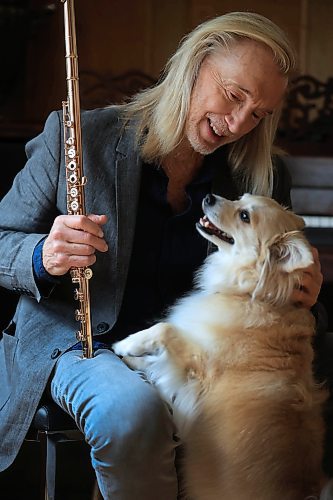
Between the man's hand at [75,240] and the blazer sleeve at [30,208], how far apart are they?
0.12 meters

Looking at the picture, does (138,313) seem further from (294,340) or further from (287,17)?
(287,17)

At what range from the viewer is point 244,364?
1874 mm

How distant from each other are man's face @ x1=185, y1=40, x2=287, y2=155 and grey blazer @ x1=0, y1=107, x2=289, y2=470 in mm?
171

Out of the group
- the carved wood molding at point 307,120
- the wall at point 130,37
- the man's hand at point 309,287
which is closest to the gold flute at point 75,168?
the man's hand at point 309,287

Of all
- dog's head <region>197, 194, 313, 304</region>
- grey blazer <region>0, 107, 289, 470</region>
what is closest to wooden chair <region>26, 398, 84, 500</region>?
grey blazer <region>0, 107, 289, 470</region>

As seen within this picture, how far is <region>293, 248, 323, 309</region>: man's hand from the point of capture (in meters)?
1.95

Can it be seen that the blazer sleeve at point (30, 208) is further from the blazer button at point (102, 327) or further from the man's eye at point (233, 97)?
the man's eye at point (233, 97)

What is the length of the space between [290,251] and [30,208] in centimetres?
60

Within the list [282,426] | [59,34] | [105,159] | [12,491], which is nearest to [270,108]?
[105,159]

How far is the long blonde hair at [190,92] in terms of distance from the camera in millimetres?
1963

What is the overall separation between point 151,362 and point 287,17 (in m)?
2.64

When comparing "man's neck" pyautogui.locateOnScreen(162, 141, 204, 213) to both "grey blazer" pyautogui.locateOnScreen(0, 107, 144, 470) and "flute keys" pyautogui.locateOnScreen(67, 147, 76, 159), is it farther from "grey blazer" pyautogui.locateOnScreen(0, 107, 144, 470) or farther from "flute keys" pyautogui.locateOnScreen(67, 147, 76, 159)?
"flute keys" pyautogui.locateOnScreen(67, 147, 76, 159)

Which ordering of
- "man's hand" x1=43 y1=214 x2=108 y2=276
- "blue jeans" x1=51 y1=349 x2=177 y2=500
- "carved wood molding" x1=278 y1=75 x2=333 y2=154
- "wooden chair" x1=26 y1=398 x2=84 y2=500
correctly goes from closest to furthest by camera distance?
"blue jeans" x1=51 y1=349 x2=177 y2=500
"man's hand" x1=43 y1=214 x2=108 y2=276
"wooden chair" x1=26 y1=398 x2=84 y2=500
"carved wood molding" x1=278 y1=75 x2=333 y2=154

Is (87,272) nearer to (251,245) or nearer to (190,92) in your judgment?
(251,245)
